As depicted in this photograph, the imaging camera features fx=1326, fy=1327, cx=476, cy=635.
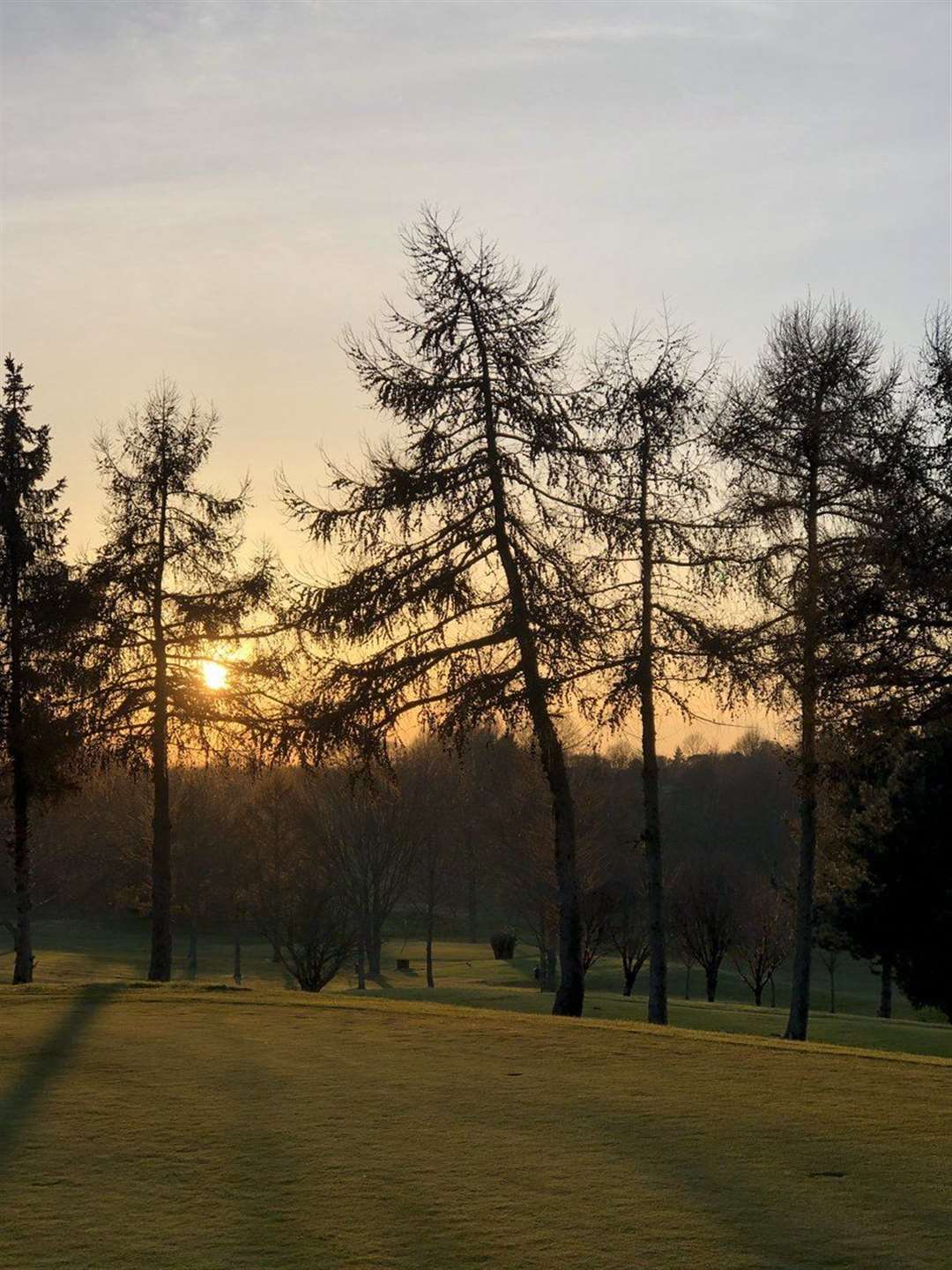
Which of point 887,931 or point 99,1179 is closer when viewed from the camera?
point 99,1179

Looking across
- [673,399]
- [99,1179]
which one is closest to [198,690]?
[673,399]

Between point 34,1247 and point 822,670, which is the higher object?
point 822,670

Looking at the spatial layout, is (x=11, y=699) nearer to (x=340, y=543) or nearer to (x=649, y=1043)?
(x=340, y=543)

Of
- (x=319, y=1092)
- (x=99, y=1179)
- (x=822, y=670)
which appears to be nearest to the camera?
(x=99, y=1179)

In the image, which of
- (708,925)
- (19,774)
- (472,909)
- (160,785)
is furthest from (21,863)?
(472,909)

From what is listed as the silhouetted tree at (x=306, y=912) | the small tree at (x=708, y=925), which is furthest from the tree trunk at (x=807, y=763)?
the small tree at (x=708, y=925)

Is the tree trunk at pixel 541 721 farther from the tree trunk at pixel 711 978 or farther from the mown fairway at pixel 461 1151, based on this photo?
the tree trunk at pixel 711 978

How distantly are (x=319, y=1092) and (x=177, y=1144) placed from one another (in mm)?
1871

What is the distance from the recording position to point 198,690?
25.0m

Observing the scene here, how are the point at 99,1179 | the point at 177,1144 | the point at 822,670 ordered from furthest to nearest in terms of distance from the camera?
the point at 822,670
the point at 177,1144
the point at 99,1179

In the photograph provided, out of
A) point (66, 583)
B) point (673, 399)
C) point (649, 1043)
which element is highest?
point (673, 399)

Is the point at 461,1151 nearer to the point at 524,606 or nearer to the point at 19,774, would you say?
the point at 524,606

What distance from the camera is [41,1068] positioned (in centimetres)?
1105

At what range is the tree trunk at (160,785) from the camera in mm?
25016
